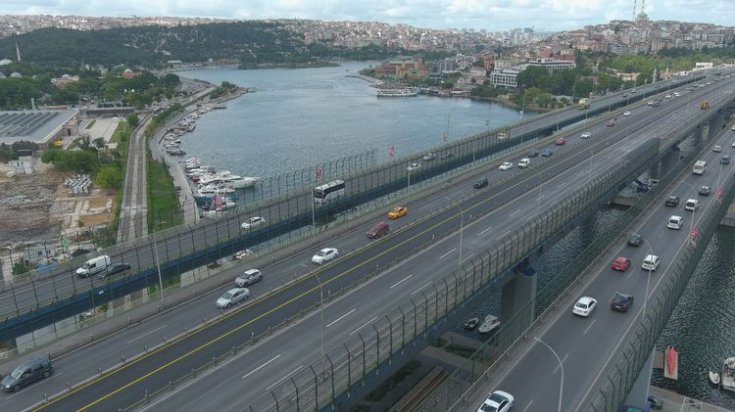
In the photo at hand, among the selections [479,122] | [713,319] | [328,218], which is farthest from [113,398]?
[479,122]

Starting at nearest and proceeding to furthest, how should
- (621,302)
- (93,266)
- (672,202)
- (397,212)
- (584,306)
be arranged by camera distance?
(584,306)
(621,302)
(93,266)
(397,212)
(672,202)

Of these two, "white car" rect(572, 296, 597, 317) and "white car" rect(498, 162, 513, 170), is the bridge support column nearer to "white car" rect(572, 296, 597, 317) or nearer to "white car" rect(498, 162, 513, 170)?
"white car" rect(572, 296, 597, 317)

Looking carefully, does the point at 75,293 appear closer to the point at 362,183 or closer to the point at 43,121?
the point at 362,183

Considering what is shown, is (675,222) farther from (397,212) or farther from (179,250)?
(179,250)

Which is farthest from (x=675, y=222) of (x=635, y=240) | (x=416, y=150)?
(x=416, y=150)

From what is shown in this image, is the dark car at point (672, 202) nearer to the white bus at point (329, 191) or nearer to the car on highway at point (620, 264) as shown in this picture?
the car on highway at point (620, 264)

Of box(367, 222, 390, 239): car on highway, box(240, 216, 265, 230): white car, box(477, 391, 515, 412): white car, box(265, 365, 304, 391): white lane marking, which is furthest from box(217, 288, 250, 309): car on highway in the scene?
box(477, 391, 515, 412): white car

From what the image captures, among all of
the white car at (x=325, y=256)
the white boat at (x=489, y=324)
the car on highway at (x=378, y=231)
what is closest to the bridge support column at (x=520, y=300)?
the white boat at (x=489, y=324)
